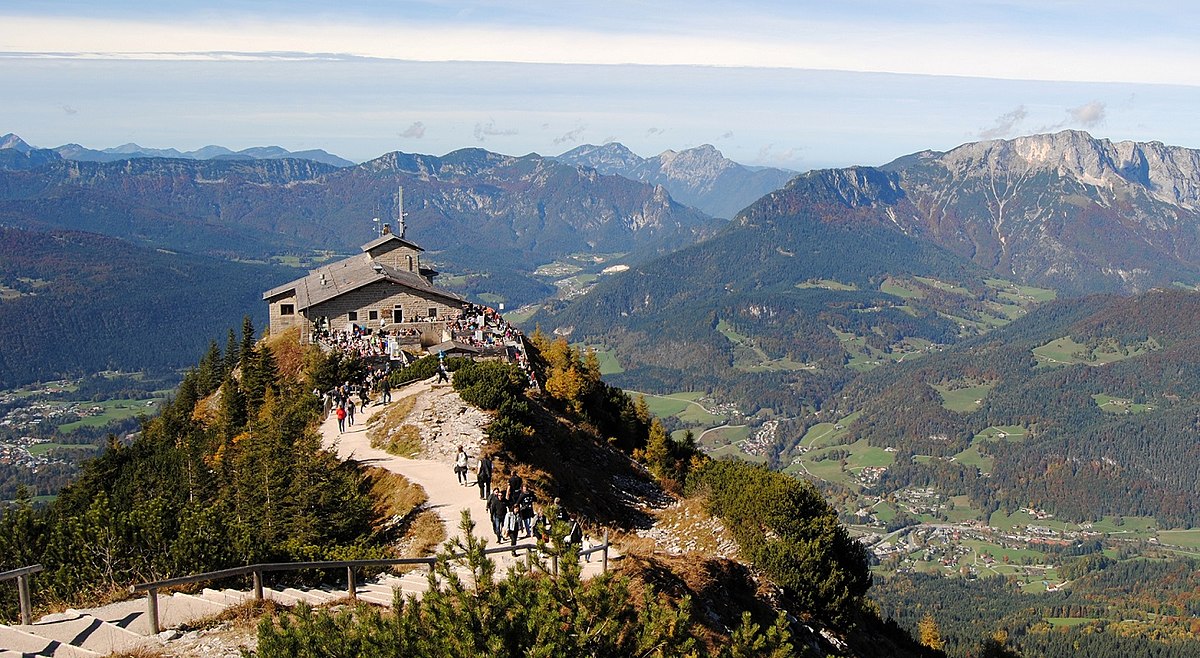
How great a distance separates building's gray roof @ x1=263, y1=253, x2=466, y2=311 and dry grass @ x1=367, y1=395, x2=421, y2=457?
23277mm

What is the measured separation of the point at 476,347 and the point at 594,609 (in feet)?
158

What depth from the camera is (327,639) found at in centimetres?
1438

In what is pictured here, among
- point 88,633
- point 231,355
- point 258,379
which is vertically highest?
point 88,633

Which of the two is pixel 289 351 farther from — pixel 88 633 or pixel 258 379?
pixel 88 633

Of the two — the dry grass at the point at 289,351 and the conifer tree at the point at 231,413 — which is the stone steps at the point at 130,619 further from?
the dry grass at the point at 289,351

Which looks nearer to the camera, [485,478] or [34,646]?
[34,646]

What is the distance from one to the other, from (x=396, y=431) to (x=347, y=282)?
31.9 m

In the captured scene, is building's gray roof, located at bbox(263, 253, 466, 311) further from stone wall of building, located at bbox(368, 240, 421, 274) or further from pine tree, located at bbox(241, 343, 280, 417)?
pine tree, located at bbox(241, 343, 280, 417)

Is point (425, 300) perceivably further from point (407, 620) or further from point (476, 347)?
point (407, 620)

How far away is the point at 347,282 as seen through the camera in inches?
2847

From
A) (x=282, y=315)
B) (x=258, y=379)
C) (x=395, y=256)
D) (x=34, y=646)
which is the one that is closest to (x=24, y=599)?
(x=34, y=646)

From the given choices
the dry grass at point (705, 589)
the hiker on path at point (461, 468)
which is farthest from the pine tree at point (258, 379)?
the dry grass at point (705, 589)

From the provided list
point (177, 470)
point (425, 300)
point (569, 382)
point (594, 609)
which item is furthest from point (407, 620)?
point (425, 300)

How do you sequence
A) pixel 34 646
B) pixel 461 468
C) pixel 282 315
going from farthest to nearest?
pixel 282 315 < pixel 461 468 < pixel 34 646
